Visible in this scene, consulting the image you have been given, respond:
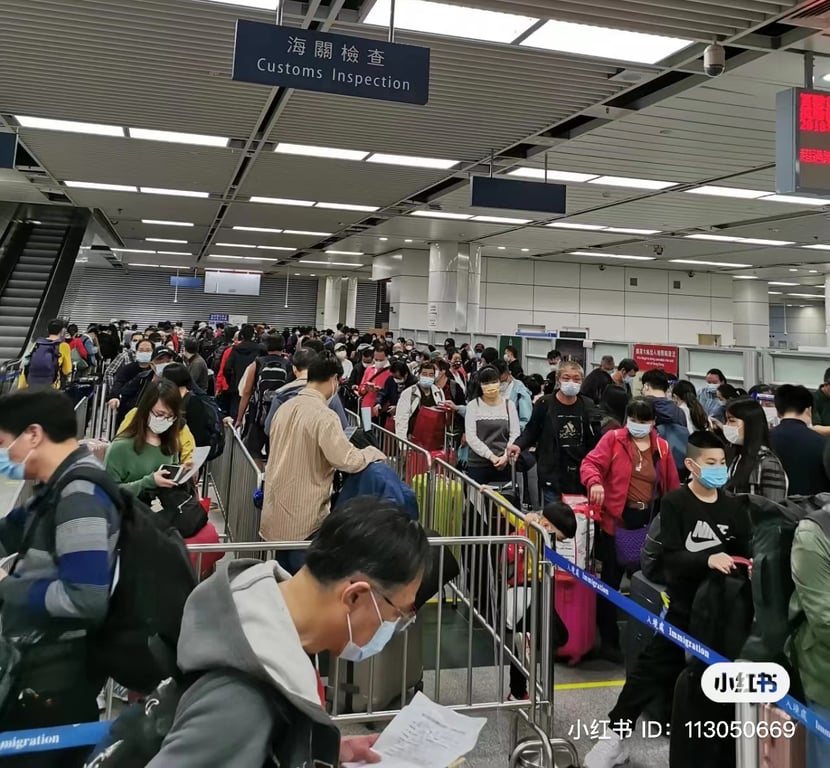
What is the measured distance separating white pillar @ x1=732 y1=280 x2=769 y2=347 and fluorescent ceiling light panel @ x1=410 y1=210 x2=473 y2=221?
46.9 ft

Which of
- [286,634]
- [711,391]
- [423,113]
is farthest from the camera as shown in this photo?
[711,391]

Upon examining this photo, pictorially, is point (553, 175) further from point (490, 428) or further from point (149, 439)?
point (149, 439)

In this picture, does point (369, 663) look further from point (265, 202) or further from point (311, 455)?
point (265, 202)

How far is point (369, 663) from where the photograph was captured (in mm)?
3258

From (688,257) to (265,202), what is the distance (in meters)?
12.2

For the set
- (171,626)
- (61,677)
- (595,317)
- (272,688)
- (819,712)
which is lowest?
(819,712)

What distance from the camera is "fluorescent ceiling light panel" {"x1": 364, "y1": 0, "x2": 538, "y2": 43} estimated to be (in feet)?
16.0

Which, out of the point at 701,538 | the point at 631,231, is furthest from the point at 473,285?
the point at 701,538

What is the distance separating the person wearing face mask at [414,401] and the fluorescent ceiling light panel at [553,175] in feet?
13.9

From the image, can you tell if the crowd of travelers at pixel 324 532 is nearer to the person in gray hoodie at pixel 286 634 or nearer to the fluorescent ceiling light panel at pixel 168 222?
the person in gray hoodie at pixel 286 634

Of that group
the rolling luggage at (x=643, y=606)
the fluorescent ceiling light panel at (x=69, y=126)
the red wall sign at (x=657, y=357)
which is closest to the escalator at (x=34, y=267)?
the fluorescent ceiling light panel at (x=69, y=126)

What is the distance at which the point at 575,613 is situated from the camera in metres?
4.20

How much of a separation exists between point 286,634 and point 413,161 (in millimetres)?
8962

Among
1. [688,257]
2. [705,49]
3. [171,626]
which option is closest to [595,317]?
[688,257]
